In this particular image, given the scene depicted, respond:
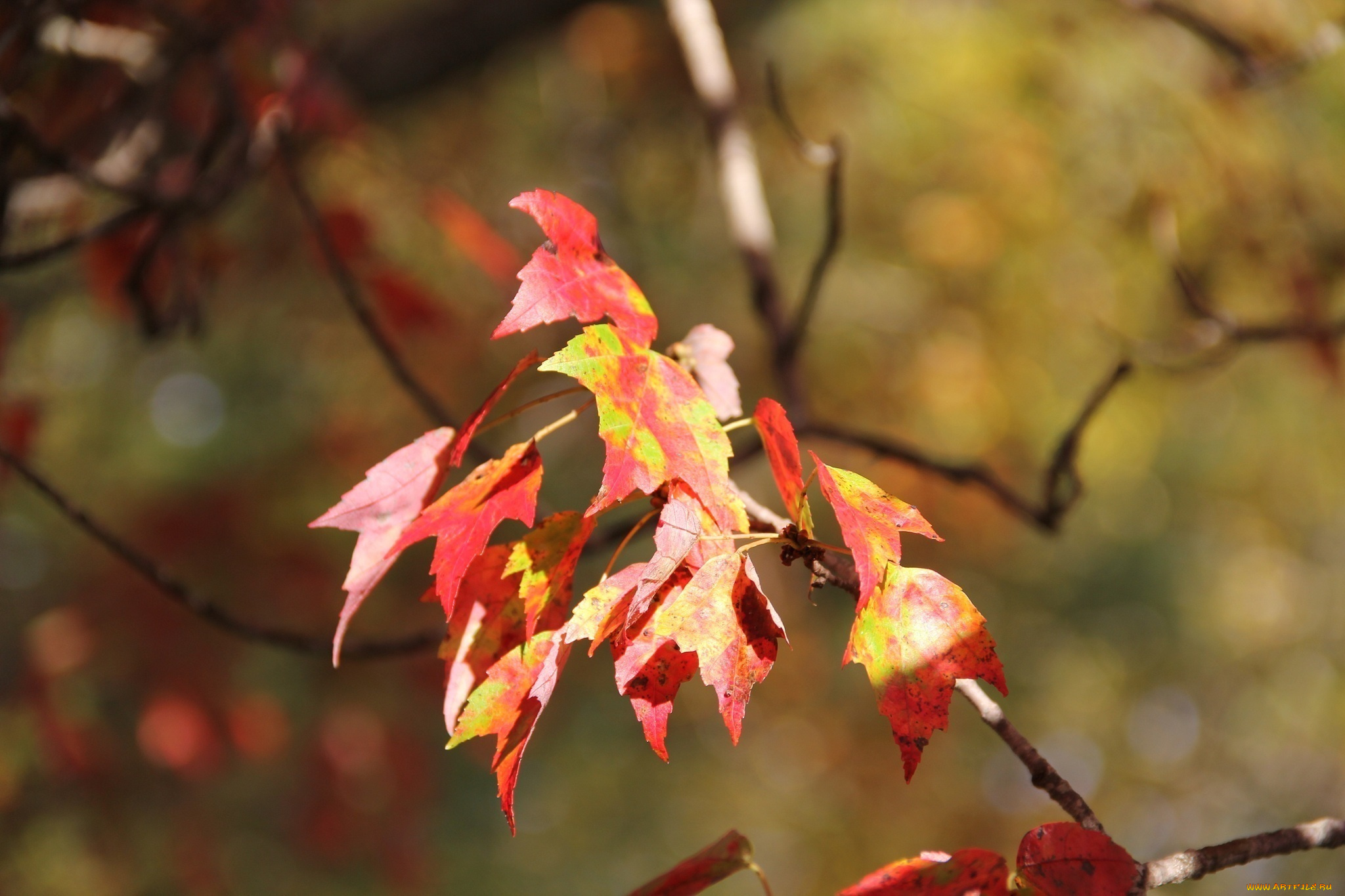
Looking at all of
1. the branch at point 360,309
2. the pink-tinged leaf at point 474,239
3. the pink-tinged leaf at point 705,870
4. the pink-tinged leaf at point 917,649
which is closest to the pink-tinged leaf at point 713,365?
the pink-tinged leaf at point 917,649

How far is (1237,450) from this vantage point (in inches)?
221

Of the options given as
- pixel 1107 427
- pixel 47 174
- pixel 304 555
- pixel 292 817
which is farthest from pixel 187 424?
pixel 1107 427

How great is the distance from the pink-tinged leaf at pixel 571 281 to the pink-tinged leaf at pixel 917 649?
0.25 metres

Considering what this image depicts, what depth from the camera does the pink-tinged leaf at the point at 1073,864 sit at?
571mm

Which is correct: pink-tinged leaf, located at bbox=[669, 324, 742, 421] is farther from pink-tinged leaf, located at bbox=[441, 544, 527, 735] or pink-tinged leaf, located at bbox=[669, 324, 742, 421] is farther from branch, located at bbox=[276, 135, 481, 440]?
branch, located at bbox=[276, 135, 481, 440]

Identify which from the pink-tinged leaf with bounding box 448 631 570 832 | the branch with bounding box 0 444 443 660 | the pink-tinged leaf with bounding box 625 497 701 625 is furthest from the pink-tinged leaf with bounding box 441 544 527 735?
the branch with bounding box 0 444 443 660

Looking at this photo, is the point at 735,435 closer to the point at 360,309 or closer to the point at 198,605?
the point at 360,309

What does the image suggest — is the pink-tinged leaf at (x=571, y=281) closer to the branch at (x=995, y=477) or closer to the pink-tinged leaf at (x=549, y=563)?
the pink-tinged leaf at (x=549, y=563)

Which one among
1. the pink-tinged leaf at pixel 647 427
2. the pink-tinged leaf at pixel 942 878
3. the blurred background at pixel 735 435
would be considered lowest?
the blurred background at pixel 735 435

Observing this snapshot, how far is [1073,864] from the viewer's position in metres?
0.58

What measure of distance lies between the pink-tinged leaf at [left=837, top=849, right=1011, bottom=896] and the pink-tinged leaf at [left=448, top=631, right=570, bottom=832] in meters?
0.23

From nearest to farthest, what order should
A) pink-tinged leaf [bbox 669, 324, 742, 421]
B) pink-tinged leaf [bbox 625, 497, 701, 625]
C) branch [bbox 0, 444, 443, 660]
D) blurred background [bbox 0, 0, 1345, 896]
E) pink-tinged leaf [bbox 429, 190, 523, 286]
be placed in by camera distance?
1. pink-tinged leaf [bbox 625, 497, 701, 625]
2. pink-tinged leaf [bbox 669, 324, 742, 421]
3. branch [bbox 0, 444, 443, 660]
4. pink-tinged leaf [bbox 429, 190, 523, 286]
5. blurred background [bbox 0, 0, 1345, 896]

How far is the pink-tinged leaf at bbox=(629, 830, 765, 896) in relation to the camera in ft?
2.11

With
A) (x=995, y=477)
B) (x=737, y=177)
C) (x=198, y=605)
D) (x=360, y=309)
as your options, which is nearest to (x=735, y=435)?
(x=737, y=177)
